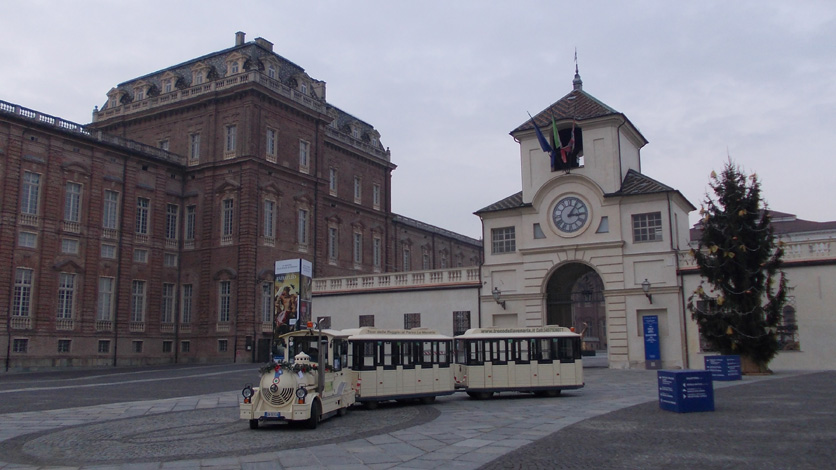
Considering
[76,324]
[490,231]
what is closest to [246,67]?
[76,324]

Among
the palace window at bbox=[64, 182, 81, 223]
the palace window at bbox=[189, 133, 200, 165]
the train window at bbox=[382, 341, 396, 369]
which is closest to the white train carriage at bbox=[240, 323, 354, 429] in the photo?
the train window at bbox=[382, 341, 396, 369]

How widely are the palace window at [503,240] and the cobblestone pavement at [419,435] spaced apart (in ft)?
53.6

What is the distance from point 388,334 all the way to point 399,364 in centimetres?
95

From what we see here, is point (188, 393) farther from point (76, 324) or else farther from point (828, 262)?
point (828, 262)

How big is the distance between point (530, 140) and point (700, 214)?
10.6m

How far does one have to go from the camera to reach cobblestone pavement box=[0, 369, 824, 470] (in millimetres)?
11570

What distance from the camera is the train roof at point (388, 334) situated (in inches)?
812

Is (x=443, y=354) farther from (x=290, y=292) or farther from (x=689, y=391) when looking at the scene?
(x=290, y=292)

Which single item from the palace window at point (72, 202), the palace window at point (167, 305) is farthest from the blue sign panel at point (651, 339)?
the palace window at point (72, 202)

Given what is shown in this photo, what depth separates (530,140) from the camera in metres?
37.8

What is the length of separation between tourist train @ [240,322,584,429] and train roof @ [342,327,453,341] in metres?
0.03

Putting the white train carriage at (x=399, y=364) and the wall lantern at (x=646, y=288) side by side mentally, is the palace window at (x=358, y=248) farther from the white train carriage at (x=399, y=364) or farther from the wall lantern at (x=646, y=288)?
the white train carriage at (x=399, y=364)

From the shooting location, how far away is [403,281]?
4006 cm

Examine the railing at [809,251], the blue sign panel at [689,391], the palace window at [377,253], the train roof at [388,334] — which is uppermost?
the palace window at [377,253]
